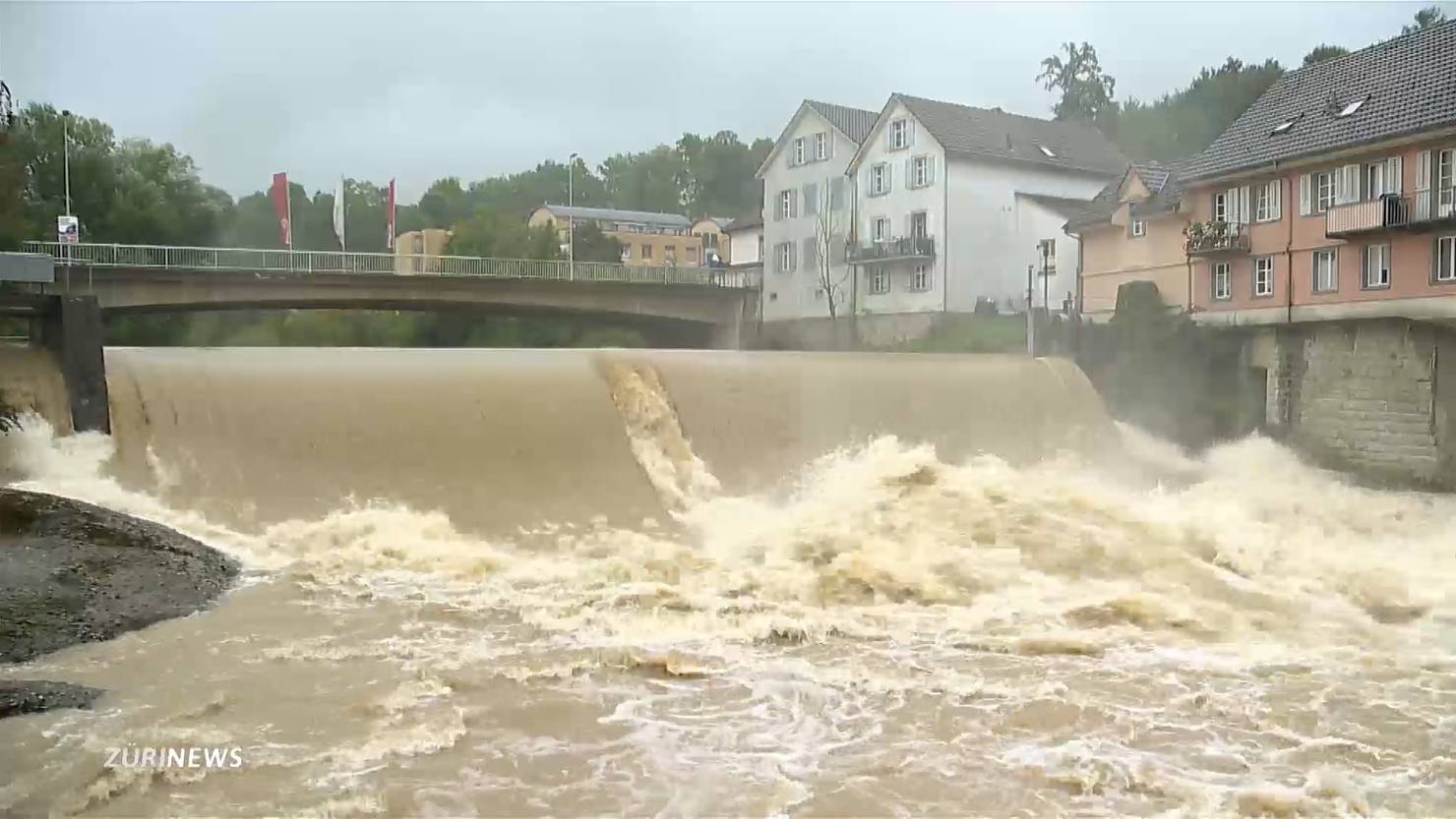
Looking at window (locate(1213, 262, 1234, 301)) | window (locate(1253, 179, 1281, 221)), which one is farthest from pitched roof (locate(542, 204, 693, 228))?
window (locate(1253, 179, 1281, 221))

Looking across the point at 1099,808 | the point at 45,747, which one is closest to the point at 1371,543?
the point at 1099,808

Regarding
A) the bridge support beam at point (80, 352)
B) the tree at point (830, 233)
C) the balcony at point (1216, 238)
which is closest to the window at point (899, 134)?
the tree at point (830, 233)

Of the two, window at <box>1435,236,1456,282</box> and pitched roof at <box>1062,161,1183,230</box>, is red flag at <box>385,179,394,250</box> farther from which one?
window at <box>1435,236,1456,282</box>

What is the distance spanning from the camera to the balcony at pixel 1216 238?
581 inches

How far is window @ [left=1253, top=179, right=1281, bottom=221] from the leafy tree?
33.7ft

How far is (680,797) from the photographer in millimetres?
3775

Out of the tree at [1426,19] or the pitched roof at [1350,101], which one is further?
the tree at [1426,19]

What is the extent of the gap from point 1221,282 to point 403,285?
1162 centimetres

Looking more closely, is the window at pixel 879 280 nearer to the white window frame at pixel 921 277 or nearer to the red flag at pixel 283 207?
the white window frame at pixel 921 277

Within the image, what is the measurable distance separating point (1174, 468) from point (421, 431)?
732 cm

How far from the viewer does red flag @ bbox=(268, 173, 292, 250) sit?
18344 millimetres

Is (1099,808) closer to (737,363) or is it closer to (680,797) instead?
(680,797)

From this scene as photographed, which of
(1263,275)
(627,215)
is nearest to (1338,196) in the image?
(1263,275)

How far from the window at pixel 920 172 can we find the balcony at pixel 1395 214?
715 centimetres
